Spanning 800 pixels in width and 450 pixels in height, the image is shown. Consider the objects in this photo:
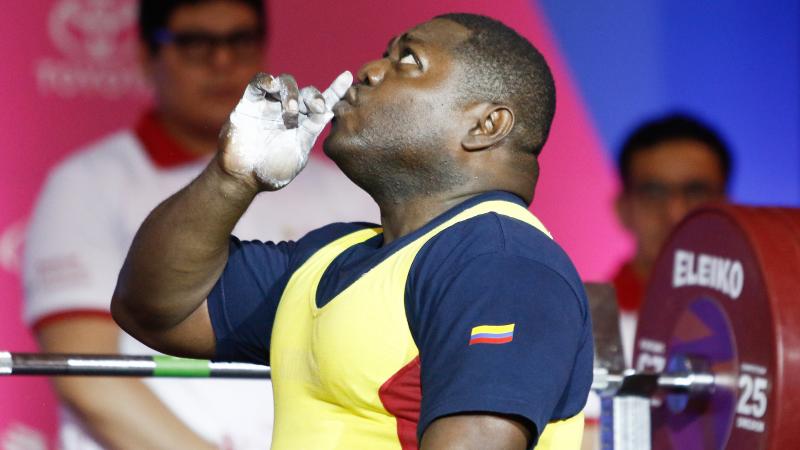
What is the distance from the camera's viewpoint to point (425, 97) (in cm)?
180

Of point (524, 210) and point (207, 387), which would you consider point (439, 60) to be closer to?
point (524, 210)

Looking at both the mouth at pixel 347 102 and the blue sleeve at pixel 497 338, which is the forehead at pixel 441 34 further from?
the blue sleeve at pixel 497 338

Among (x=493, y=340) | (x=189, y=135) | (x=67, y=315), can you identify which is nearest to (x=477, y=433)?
(x=493, y=340)

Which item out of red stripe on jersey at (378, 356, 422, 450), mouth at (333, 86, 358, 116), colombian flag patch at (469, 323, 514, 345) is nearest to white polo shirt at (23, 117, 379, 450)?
mouth at (333, 86, 358, 116)

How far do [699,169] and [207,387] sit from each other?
5.05 feet

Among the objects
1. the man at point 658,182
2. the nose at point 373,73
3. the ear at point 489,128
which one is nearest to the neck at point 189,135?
the man at point 658,182

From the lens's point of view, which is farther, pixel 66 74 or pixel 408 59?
pixel 66 74

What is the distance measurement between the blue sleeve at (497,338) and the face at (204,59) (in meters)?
1.90

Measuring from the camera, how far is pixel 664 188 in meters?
3.88

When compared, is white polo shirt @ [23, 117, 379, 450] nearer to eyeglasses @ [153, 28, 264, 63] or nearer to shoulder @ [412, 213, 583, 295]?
eyeglasses @ [153, 28, 264, 63]

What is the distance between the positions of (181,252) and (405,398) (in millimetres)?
443

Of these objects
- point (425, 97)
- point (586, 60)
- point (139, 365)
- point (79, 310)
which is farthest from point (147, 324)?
point (586, 60)

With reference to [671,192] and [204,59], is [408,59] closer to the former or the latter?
[204,59]

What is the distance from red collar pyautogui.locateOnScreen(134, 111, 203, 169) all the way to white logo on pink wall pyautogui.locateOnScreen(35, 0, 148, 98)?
0.08 metres
